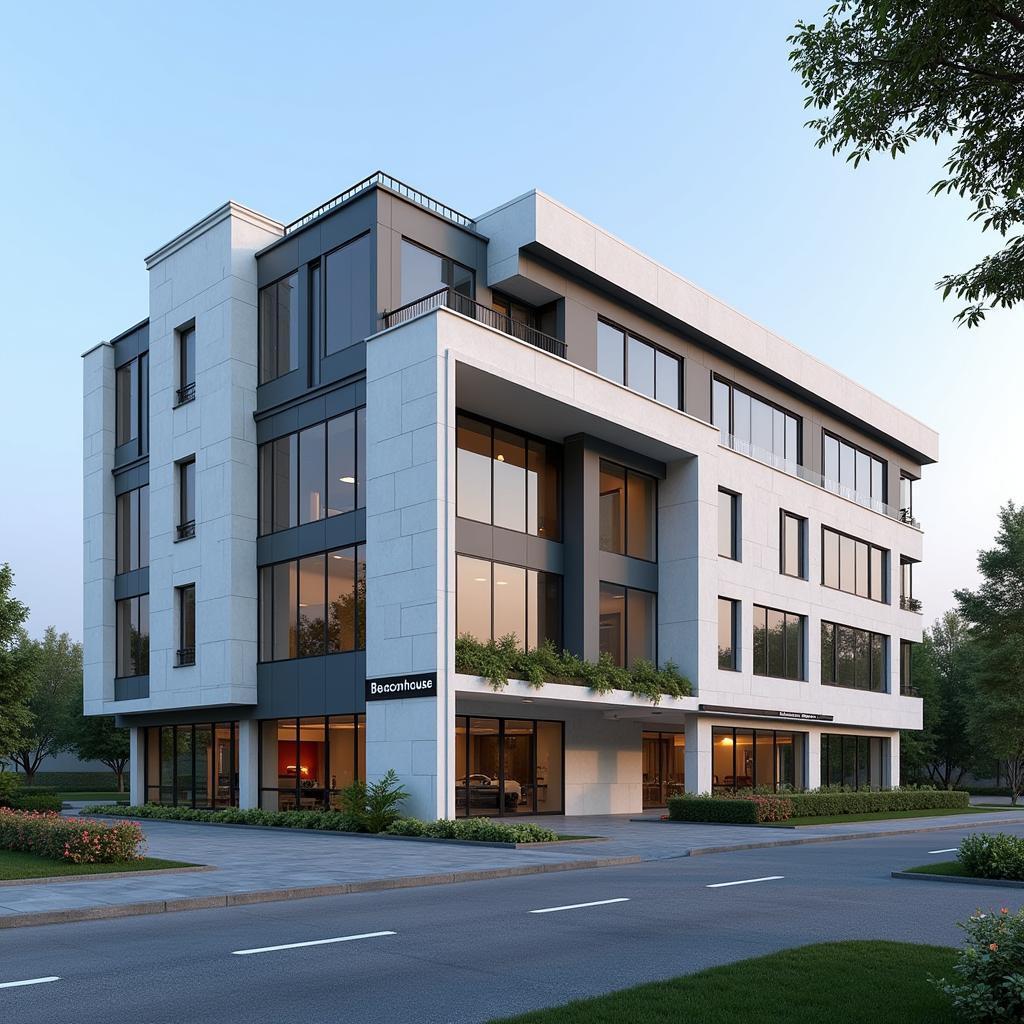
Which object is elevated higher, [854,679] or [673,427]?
[673,427]

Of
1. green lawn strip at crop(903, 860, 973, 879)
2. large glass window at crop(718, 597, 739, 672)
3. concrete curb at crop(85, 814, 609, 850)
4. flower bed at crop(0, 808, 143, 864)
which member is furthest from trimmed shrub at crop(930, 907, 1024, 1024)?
large glass window at crop(718, 597, 739, 672)

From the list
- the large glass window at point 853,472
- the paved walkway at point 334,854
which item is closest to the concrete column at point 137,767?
the paved walkway at point 334,854

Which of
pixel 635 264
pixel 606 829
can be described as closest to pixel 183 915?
pixel 606 829

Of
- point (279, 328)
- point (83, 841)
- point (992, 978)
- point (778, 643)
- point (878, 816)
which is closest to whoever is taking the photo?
point (992, 978)

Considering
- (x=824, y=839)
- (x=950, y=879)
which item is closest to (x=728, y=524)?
(x=824, y=839)

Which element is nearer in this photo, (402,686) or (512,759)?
(402,686)

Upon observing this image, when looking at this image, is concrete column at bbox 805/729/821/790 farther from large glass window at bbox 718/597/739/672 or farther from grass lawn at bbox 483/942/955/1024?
grass lawn at bbox 483/942/955/1024

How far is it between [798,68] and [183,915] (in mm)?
12045

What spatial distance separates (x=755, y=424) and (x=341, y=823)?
23097 millimetres

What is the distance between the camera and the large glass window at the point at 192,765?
34.4 metres

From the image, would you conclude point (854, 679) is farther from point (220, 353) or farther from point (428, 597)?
point (220, 353)

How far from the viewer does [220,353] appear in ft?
111

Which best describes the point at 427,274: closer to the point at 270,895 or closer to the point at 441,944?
the point at 270,895

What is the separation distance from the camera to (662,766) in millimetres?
40312
